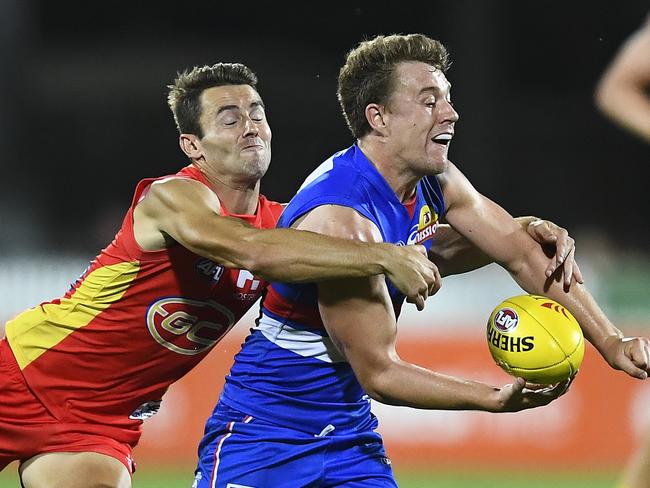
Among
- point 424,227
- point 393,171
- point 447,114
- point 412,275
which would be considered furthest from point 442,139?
point 412,275

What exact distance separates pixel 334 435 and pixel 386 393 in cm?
46

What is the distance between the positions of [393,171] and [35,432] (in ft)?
6.62

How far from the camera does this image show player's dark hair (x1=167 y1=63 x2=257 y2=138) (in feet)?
18.1

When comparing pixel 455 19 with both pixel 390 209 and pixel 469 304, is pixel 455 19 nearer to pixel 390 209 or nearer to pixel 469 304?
pixel 469 304

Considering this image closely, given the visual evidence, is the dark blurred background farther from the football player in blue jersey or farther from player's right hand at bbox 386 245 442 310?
player's right hand at bbox 386 245 442 310

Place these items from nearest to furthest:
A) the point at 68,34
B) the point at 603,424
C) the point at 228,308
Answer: the point at 228,308 → the point at 603,424 → the point at 68,34

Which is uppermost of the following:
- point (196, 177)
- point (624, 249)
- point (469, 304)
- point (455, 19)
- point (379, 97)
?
point (379, 97)

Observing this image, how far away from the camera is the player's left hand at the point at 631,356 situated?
14.6 ft

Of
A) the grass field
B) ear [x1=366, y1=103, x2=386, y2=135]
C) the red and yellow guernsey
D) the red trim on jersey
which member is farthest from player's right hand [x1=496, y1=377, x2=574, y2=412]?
the grass field

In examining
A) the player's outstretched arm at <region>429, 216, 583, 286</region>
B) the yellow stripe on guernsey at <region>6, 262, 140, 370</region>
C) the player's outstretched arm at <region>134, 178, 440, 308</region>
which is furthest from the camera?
the yellow stripe on guernsey at <region>6, 262, 140, 370</region>

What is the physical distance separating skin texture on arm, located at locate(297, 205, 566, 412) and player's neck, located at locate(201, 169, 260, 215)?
3.48ft

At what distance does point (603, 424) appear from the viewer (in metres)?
9.48

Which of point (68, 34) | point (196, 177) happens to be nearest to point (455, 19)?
point (68, 34)

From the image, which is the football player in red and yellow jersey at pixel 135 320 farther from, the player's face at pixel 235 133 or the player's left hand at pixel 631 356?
the player's left hand at pixel 631 356
